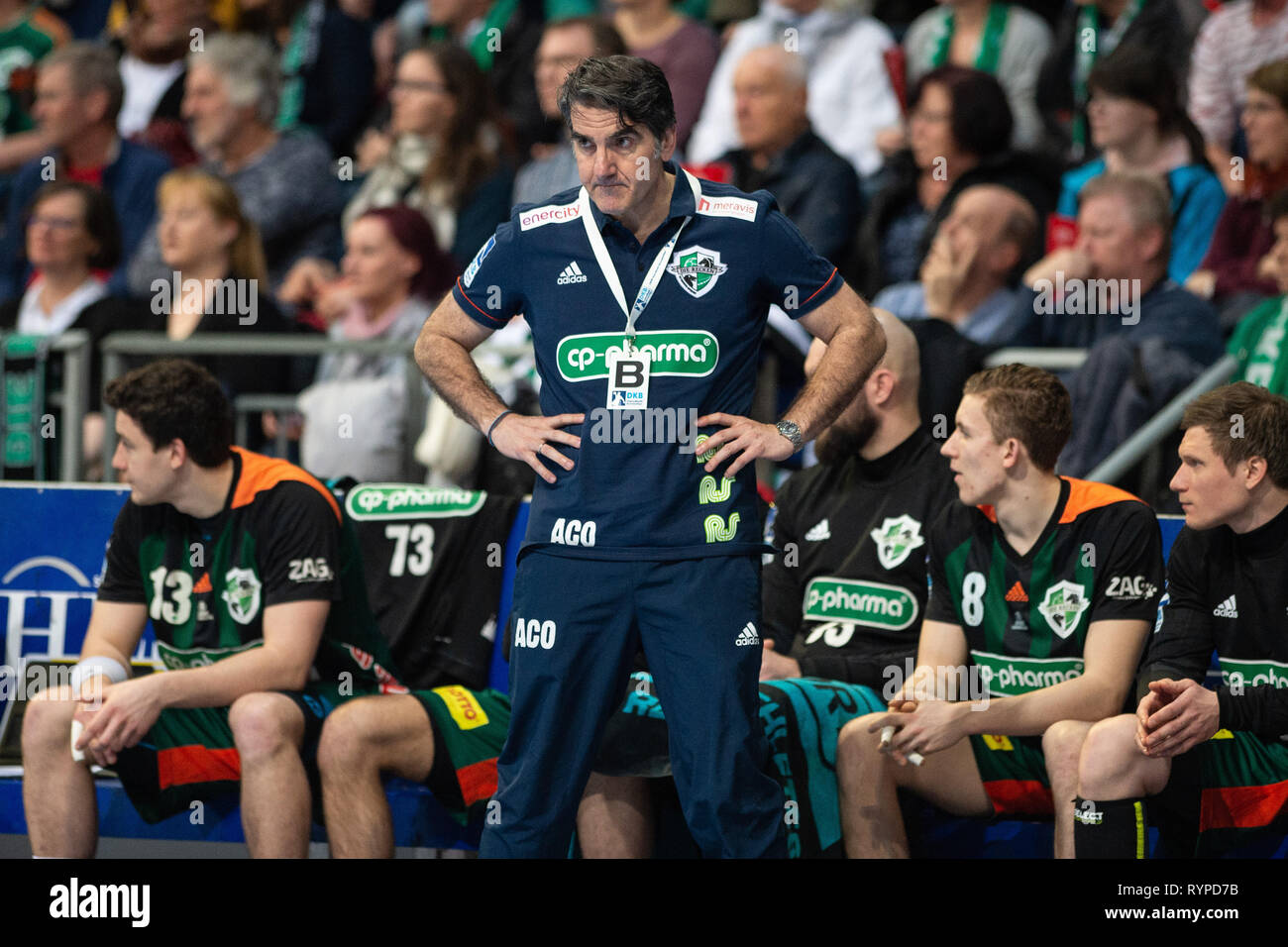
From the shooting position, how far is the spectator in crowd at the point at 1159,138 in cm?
721

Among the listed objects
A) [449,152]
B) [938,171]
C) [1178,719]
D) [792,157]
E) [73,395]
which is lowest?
[1178,719]

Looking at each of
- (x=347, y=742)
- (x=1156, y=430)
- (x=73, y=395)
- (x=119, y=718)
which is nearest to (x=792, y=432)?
(x=347, y=742)

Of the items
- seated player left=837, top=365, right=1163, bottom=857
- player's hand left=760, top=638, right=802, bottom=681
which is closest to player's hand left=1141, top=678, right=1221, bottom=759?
seated player left=837, top=365, right=1163, bottom=857

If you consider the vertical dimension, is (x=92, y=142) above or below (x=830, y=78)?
below

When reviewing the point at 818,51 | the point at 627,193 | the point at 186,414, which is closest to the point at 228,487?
the point at 186,414

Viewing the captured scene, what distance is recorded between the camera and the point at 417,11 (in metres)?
10.4

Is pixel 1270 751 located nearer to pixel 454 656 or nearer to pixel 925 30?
pixel 454 656

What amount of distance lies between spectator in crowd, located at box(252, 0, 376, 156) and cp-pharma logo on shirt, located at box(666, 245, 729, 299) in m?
6.51

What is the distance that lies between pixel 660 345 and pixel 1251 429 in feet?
5.17

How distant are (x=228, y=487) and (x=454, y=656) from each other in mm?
968

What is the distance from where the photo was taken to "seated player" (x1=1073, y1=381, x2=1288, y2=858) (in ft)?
14.0

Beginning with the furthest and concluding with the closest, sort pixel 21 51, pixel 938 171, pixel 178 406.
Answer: pixel 21 51 → pixel 938 171 → pixel 178 406

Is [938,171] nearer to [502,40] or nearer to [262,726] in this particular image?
[502,40]

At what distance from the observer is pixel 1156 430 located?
244 inches
